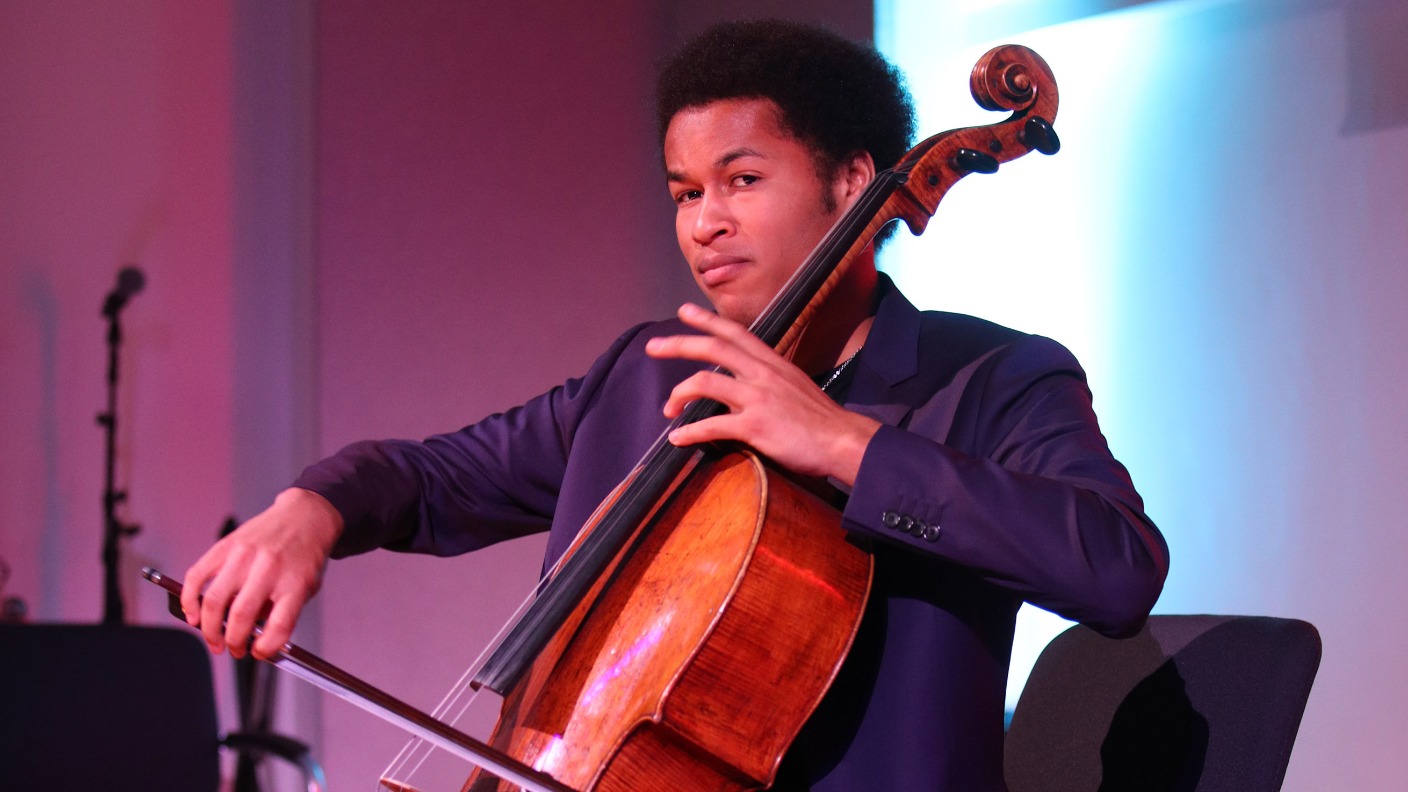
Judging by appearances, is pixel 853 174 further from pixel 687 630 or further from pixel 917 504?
pixel 687 630

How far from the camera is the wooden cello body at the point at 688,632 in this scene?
0.94 metres

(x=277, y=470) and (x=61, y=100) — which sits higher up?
(x=61, y=100)

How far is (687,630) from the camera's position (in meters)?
0.96

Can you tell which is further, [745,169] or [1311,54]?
[1311,54]

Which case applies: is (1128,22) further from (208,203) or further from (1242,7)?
(208,203)

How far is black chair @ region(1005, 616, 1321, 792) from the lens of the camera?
1.16 m

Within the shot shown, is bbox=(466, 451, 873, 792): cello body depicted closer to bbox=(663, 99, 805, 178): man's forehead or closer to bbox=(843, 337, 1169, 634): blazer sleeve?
bbox=(843, 337, 1169, 634): blazer sleeve

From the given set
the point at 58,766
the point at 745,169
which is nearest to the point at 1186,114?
the point at 745,169

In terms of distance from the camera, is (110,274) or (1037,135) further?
(110,274)

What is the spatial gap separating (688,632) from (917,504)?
0.21 meters

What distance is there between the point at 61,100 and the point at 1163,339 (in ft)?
7.91

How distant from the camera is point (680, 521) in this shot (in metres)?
1.07

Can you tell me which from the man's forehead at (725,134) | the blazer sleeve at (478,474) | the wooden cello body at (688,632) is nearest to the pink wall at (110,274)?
the blazer sleeve at (478,474)

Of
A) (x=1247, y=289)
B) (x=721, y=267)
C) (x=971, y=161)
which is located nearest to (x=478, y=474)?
(x=721, y=267)
